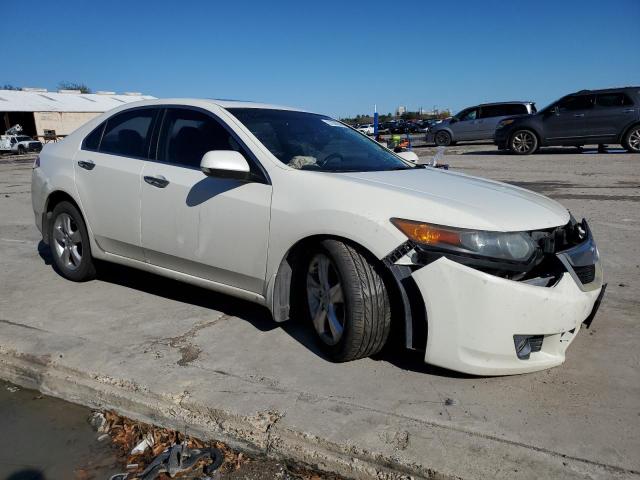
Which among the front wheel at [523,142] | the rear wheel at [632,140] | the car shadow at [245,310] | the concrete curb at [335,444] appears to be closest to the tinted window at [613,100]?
the rear wheel at [632,140]

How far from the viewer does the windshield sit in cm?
354

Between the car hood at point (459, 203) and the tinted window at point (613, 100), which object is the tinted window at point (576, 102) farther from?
the car hood at point (459, 203)

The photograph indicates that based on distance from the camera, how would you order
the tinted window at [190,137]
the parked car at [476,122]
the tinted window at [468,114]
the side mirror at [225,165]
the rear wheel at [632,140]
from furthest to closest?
1. the tinted window at [468,114]
2. the parked car at [476,122]
3. the rear wheel at [632,140]
4. the tinted window at [190,137]
5. the side mirror at [225,165]

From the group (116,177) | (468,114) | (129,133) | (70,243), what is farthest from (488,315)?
(468,114)

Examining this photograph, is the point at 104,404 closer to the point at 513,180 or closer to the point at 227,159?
the point at 227,159

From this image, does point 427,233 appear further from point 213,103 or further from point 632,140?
point 632,140

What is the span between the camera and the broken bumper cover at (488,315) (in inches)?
104

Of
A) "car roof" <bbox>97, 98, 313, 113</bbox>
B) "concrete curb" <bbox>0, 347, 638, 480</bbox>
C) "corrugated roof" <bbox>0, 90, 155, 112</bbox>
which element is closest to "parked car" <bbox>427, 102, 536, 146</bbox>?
"car roof" <bbox>97, 98, 313, 113</bbox>

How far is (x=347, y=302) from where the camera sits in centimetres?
295

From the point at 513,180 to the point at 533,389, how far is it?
8618mm

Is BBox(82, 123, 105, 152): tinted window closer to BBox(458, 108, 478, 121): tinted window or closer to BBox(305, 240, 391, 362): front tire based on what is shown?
BBox(305, 240, 391, 362): front tire

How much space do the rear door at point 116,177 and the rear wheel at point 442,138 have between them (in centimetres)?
2093

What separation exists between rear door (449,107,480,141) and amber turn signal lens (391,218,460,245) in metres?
21.3

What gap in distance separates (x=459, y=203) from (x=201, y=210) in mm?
1612
